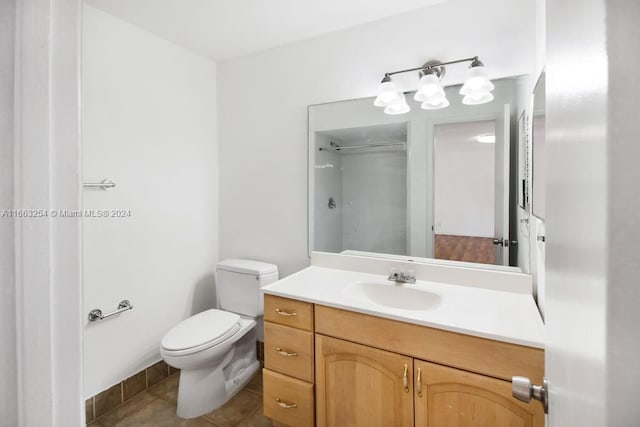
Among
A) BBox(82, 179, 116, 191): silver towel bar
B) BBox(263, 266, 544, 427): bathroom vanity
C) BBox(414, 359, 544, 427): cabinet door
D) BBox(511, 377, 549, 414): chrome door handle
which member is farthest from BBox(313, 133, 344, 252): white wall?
BBox(511, 377, 549, 414): chrome door handle

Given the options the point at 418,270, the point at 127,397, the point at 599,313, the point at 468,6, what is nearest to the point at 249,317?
the point at 127,397

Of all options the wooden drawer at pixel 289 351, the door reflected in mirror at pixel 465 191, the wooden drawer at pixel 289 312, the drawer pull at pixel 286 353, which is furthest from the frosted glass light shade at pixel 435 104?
the drawer pull at pixel 286 353

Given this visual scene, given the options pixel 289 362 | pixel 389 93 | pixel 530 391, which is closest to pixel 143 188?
pixel 289 362

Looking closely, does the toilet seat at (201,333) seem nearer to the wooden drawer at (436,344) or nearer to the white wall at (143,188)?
the white wall at (143,188)

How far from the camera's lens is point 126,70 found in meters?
1.78

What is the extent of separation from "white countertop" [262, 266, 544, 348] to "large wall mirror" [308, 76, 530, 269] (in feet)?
0.65

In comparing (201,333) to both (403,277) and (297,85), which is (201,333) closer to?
(403,277)

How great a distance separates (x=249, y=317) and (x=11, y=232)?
1.76m

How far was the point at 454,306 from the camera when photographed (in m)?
1.24

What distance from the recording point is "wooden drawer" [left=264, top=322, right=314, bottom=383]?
1.36 m

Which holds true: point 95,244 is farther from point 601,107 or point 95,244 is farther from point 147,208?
point 601,107

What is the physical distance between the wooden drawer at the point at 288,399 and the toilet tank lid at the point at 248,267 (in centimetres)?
67

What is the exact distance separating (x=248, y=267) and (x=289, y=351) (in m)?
0.77

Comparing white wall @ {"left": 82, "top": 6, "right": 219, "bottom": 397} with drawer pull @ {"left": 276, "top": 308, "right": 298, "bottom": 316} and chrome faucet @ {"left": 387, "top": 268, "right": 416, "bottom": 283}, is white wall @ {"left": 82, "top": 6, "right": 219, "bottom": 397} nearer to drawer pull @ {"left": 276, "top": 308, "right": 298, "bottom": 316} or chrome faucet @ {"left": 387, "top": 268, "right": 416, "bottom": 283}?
drawer pull @ {"left": 276, "top": 308, "right": 298, "bottom": 316}
